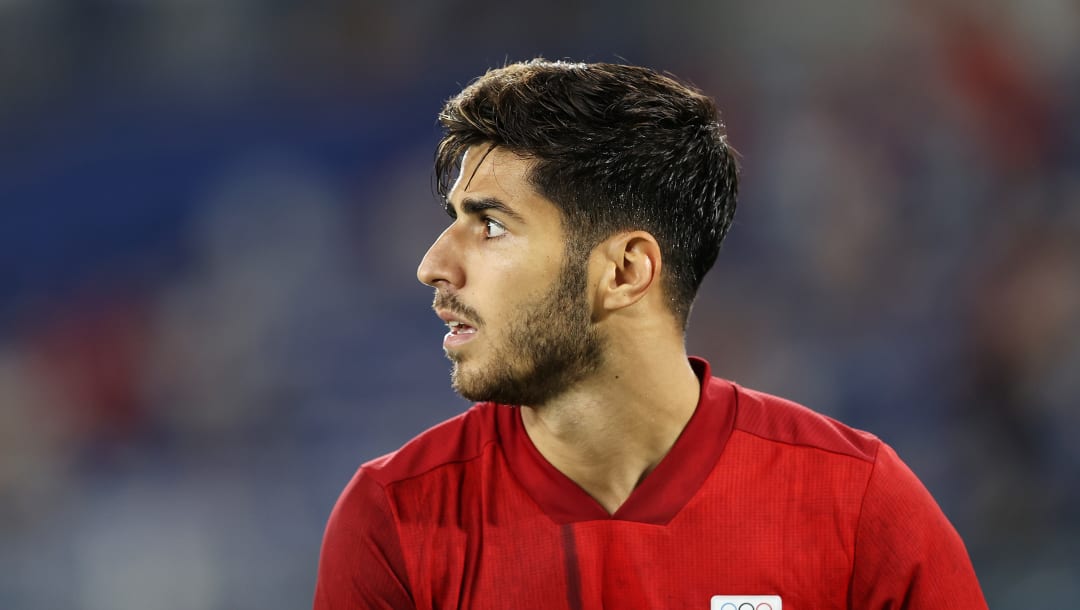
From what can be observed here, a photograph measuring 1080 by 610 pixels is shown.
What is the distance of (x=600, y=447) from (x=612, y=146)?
0.54 meters

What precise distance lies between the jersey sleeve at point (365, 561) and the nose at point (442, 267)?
403 mm

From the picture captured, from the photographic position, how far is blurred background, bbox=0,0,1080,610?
13.7ft

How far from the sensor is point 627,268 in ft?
6.86

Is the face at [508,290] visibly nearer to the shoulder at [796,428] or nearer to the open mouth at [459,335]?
the open mouth at [459,335]

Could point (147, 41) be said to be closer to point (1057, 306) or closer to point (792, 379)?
point (792, 379)

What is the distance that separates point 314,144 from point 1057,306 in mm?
2906

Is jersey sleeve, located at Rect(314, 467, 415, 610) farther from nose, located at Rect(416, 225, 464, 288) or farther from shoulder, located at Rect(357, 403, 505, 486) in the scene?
nose, located at Rect(416, 225, 464, 288)

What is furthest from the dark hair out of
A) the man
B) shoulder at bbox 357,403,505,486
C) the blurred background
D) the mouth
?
the blurred background

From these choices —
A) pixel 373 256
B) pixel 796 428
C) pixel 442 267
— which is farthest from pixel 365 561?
→ pixel 373 256

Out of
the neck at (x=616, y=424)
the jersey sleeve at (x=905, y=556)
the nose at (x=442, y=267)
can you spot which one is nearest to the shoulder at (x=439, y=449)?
the neck at (x=616, y=424)

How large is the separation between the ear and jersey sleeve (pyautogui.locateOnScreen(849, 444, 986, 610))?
0.53 m

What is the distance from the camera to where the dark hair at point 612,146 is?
6.71 feet

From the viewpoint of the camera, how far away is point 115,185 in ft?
13.9

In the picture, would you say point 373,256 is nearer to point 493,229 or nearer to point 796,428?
point 493,229
